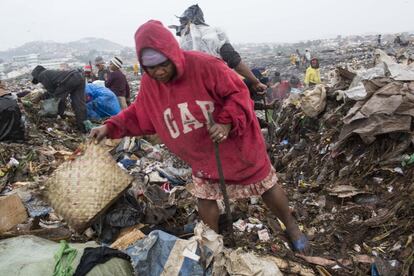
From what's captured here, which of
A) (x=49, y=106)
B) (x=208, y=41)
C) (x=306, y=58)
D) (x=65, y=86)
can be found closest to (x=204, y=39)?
(x=208, y=41)

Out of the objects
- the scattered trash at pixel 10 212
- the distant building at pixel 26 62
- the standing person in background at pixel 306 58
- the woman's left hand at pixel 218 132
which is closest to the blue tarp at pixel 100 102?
the scattered trash at pixel 10 212

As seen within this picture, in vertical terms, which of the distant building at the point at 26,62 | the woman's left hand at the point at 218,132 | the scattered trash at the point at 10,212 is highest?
the woman's left hand at the point at 218,132

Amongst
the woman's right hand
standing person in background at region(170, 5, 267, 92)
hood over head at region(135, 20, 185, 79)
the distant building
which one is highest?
hood over head at region(135, 20, 185, 79)

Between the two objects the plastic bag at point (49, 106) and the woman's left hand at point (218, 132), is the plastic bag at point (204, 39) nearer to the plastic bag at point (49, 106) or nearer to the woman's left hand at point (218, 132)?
the woman's left hand at point (218, 132)

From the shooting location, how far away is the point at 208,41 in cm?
382

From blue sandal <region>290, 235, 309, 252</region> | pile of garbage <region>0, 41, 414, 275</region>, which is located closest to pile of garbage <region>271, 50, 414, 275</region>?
pile of garbage <region>0, 41, 414, 275</region>

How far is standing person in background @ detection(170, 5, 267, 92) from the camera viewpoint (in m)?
3.71

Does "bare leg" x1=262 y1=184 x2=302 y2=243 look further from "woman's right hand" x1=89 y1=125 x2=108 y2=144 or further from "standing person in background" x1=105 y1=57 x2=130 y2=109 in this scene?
"standing person in background" x1=105 y1=57 x2=130 y2=109

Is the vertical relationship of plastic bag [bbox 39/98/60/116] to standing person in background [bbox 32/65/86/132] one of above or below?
below

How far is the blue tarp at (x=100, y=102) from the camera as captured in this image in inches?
269

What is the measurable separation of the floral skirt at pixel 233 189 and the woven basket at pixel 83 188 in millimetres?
712

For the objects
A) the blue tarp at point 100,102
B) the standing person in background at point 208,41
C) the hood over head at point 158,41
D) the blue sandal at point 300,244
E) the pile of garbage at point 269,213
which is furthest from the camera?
the blue tarp at point 100,102

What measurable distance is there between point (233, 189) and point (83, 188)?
1046mm

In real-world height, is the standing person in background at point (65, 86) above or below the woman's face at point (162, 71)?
below
